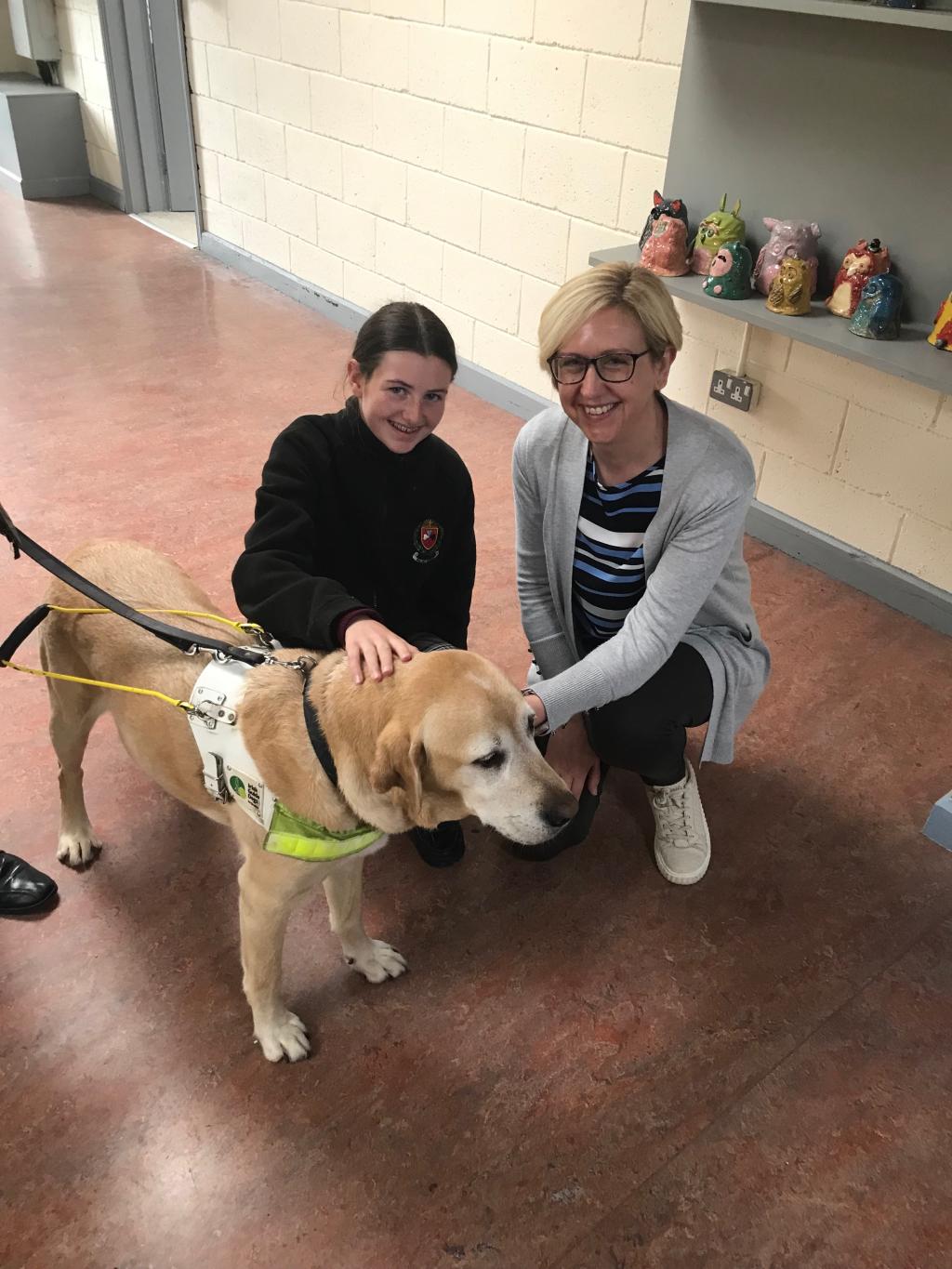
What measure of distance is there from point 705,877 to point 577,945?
359 millimetres

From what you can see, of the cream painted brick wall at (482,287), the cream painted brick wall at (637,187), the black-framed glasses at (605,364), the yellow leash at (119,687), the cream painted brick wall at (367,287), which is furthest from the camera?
the cream painted brick wall at (367,287)

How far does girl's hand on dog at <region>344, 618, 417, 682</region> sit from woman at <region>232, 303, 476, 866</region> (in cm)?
2

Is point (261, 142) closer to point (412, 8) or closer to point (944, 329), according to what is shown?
point (412, 8)

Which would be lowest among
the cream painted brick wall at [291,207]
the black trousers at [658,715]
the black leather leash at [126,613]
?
the black trousers at [658,715]

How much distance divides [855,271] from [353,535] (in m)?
1.78

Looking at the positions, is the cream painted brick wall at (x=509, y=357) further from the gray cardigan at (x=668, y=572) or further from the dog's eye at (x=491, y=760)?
the dog's eye at (x=491, y=760)

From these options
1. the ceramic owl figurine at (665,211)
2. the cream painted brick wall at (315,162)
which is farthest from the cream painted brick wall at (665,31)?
the cream painted brick wall at (315,162)

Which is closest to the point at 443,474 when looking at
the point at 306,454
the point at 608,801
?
the point at 306,454

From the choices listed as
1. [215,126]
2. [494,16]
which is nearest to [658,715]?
[494,16]

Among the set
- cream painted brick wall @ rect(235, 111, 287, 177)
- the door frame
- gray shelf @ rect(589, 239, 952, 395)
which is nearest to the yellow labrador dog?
gray shelf @ rect(589, 239, 952, 395)

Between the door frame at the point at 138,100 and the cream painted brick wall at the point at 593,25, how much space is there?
318 cm

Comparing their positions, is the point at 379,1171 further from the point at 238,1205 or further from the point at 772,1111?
the point at 772,1111

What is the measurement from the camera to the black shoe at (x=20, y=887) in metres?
1.94

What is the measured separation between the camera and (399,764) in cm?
136
